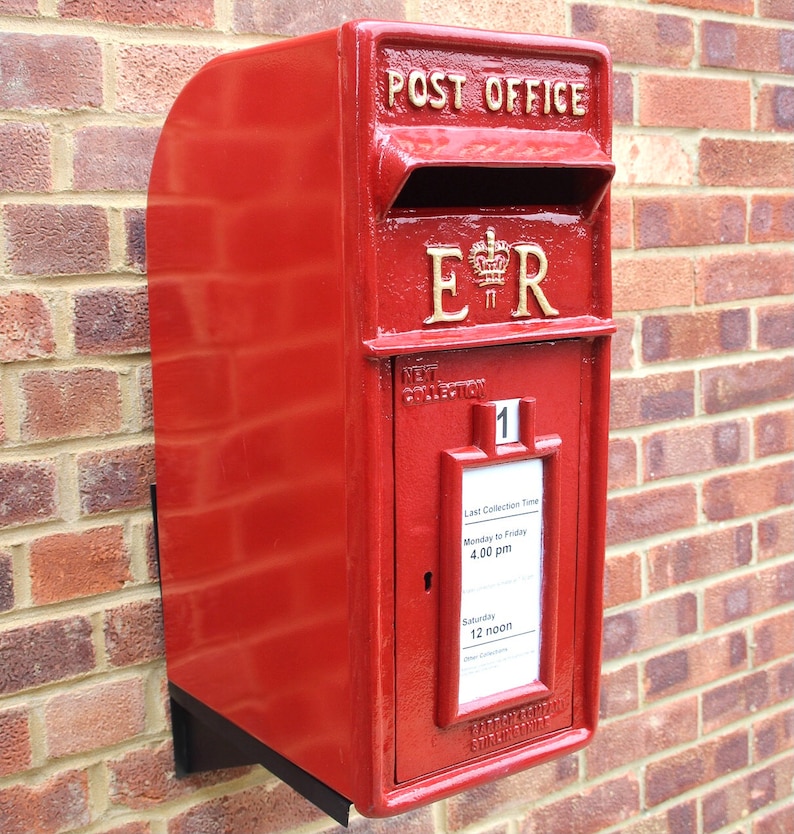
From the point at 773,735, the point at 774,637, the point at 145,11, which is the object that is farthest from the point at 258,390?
the point at 773,735

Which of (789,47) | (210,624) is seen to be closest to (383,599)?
(210,624)

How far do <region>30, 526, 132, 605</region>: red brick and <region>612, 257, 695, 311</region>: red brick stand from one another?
0.88 meters

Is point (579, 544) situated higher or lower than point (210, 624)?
higher

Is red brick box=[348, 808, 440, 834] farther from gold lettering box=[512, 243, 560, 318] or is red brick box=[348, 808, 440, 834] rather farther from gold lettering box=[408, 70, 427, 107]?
gold lettering box=[408, 70, 427, 107]

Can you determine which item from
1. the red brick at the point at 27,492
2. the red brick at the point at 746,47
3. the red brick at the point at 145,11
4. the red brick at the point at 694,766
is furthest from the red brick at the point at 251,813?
the red brick at the point at 746,47

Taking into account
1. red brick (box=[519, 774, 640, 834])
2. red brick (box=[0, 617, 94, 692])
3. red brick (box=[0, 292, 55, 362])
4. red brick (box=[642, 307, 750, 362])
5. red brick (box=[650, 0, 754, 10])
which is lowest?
red brick (box=[519, 774, 640, 834])

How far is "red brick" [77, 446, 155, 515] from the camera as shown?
50.1 inches

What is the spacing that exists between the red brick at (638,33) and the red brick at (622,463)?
62cm

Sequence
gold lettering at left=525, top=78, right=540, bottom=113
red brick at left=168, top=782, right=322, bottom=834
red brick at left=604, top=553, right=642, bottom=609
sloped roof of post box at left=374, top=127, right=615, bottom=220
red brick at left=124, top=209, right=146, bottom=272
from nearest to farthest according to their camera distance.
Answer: sloped roof of post box at left=374, top=127, right=615, bottom=220 < gold lettering at left=525, top=78, right=540, bottom=113 < red brick at left=124, top=209, right=146, bottom=272 < red brick at left=168, top=782, right=322, bottom=834 < red brick at left=604, top=553, right=642, bottom=609

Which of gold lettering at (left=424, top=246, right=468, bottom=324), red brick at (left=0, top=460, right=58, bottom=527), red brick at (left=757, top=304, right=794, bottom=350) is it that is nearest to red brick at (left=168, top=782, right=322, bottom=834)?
red brick at (left=0, top=460, right=58, bottom=527)

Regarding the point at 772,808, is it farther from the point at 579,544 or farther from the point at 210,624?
the point at 210,624

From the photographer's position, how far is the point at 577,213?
106 cm

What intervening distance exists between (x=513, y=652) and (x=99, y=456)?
0.56 m

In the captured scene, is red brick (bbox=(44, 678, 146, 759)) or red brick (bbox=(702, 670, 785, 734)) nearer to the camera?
red brick (bbox=(44, 678, 146, 759))
